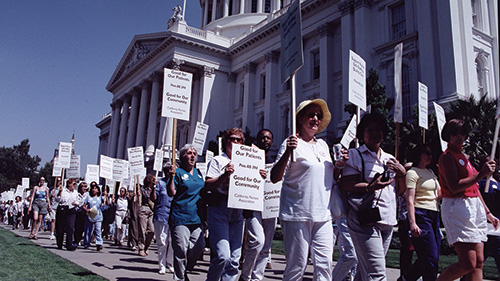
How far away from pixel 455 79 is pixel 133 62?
3786 cm

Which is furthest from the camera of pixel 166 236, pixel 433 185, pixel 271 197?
pixel 166 236

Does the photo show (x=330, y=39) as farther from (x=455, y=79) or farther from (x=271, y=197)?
(x=271, y=197)

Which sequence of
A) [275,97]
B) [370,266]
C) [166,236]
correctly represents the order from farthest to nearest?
[275,97] < [166,236] < [370,266]

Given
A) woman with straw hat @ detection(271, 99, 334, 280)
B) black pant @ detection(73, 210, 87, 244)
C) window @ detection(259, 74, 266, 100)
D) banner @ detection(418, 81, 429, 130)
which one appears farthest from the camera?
window @ detection(259, 74, 266, 100)

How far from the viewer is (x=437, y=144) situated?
1403cm

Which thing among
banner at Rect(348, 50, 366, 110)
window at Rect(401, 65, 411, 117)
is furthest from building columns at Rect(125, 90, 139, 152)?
banner at Rect(348, 50, 366, 110)

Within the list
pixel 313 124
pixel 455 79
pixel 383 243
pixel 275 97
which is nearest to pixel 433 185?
pixel 383 243

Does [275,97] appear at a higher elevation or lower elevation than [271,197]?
higher

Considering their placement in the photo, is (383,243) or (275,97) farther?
(275,97)

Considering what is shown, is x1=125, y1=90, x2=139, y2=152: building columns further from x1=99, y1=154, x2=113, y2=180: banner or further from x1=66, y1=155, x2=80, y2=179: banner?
x1=99, y1=154, x2=113, y2=180: banner

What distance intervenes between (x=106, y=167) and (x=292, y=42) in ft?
36.2

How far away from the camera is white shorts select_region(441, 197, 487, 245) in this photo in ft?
13.1

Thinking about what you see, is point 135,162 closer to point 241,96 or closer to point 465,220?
point 465,220

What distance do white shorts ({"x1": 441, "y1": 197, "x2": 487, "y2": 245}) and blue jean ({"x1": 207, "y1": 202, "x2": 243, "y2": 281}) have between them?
2179 mm
